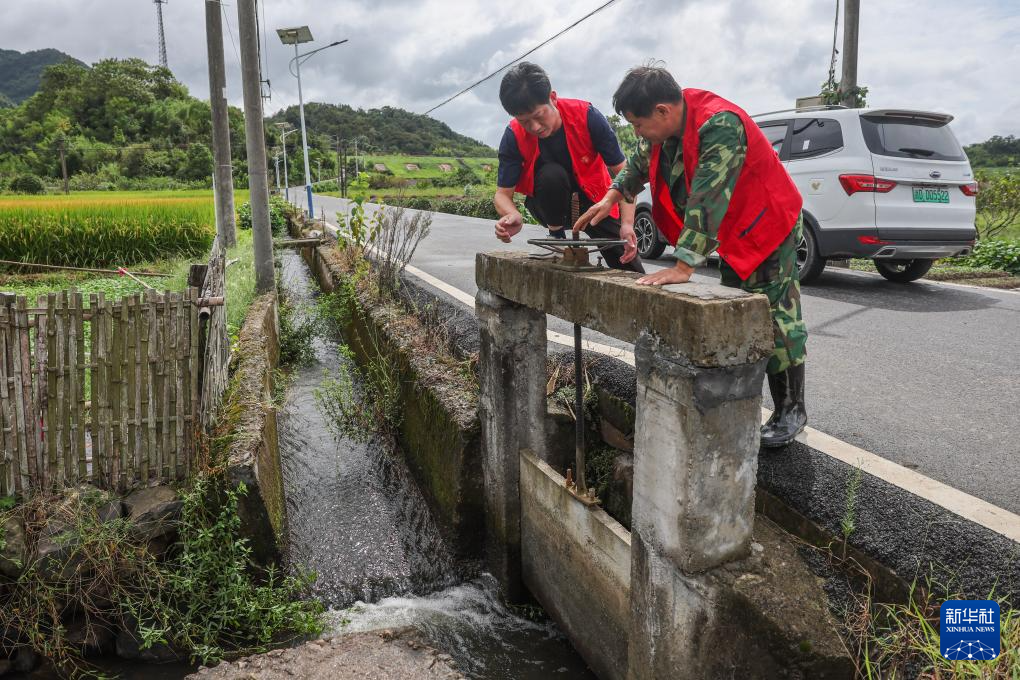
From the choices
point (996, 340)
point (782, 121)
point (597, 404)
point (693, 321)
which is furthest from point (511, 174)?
point (782, 121)

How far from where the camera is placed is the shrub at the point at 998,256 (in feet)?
29.6

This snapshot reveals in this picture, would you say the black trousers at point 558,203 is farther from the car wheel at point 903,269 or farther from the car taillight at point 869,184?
the car wheel at point 903,269

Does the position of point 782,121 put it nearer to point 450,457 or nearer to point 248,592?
point 450,457

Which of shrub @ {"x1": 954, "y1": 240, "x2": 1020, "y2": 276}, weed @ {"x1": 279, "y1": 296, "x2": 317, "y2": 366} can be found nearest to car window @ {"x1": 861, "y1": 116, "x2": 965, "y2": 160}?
shrub @ {"x1": 954, "y1": 240, "x2": 1020, "y2": 276}

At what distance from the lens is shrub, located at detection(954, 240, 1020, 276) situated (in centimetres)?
902

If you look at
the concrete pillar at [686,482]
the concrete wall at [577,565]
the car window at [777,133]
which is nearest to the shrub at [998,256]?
the car window at [777,133]

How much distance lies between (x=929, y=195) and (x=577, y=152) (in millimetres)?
4789

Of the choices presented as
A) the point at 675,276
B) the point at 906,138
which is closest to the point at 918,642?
the point at 675,276

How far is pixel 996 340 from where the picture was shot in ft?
16.7

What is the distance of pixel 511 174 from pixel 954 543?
2651mm

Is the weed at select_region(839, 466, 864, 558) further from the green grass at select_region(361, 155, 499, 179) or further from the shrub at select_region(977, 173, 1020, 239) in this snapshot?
the green grass at select_region(361, 155, 499, 179)

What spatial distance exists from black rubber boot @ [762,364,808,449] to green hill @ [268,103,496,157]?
75.7m

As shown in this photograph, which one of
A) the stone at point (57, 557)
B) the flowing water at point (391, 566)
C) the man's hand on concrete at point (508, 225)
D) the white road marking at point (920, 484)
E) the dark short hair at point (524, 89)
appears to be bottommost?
the flowing water at point (391, 566)

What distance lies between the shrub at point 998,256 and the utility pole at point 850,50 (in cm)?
319
